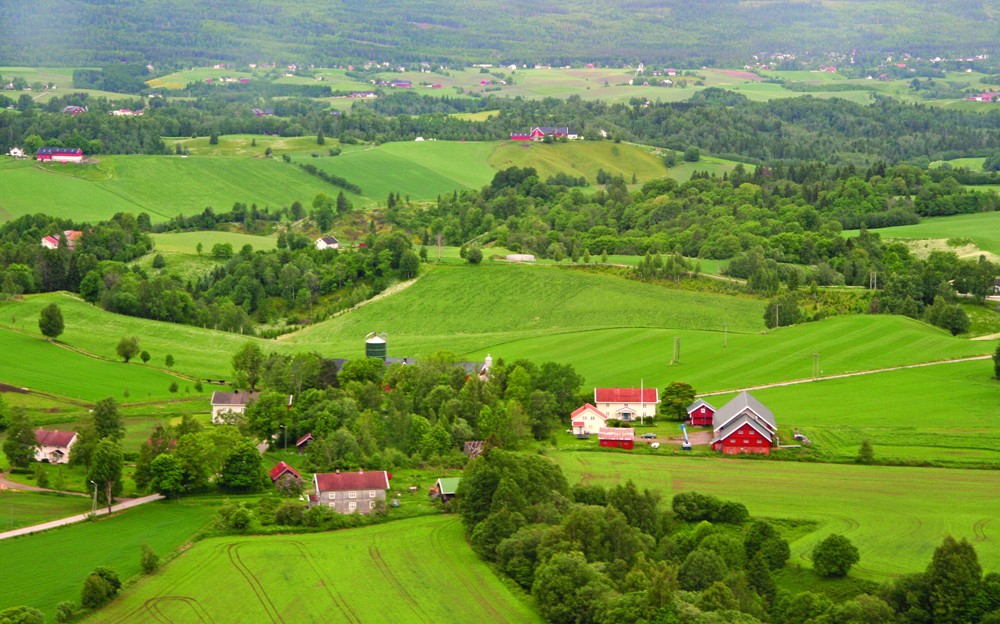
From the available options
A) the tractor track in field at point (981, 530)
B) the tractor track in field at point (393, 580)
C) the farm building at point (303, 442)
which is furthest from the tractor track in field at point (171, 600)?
the tractor track in field at point (981, 530)

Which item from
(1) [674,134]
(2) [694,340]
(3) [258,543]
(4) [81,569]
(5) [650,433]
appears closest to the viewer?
(4) [81,569]

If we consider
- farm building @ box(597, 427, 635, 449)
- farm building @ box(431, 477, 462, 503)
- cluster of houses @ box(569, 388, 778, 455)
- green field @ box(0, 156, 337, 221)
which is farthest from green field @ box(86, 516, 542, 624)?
green field @ box(0, 156, 337, 221)

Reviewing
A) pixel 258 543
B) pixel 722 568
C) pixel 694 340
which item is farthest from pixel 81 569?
pixel 694 340

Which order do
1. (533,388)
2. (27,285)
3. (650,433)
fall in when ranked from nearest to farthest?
1. (650,433)
2. (533,388)
3. (27,285)

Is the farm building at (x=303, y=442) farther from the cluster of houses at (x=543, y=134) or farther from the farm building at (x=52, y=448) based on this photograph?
the cluster of houses at (x=543, y=134)

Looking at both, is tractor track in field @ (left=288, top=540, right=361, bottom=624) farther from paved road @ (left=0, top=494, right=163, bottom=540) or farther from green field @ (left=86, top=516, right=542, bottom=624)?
paved road @ (left=0, top=494, right=163, bottom=540)

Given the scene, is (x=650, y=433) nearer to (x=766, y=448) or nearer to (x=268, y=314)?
(x=766, y=448)

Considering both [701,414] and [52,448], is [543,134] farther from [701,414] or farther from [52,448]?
[52,448]
